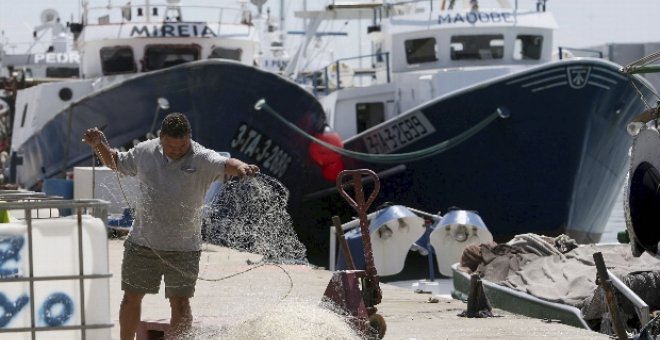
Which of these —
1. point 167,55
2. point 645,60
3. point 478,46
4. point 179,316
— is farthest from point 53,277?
point 478,46

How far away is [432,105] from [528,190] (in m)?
1.73

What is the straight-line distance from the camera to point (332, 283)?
21.9 feet

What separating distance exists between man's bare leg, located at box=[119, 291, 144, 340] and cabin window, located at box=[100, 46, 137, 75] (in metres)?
14.6

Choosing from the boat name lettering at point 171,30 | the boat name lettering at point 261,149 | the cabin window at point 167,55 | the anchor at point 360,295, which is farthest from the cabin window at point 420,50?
the anchor at point 360,295

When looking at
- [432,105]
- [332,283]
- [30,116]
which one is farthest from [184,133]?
[30,116]

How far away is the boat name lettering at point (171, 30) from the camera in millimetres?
20516

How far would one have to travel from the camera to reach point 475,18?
67.1ft

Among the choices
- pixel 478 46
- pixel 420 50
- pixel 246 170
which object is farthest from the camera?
pixel 420 50

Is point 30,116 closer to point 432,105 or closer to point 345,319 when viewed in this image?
point 432,105

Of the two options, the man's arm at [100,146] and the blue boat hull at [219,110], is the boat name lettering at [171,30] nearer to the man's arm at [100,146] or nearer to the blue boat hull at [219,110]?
the blue boat hull at [219,110]

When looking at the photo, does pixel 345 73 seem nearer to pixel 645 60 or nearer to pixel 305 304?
pixel 645 60

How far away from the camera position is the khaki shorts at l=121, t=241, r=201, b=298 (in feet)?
20.8

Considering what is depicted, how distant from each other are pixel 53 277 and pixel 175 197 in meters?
1.25

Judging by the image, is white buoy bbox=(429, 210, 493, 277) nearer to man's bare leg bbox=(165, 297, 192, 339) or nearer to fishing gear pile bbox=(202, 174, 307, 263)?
fishing gear pile bbox=(202, 174, 307, 263)
